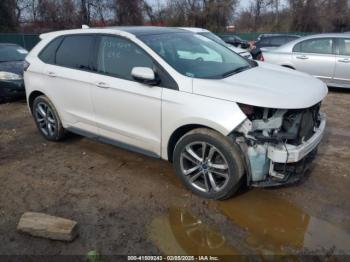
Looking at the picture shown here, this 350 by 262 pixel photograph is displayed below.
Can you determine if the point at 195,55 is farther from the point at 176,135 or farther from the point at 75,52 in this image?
the point at 75,52

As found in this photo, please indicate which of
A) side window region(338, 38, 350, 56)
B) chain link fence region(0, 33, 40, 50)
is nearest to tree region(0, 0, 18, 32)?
chain link fence region(0, 33, 40, 50)

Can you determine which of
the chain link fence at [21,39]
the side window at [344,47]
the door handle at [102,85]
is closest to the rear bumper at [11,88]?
the door handle at [102,85]

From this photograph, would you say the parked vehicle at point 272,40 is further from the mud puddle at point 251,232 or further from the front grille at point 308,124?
the mud puddle at point 251,232

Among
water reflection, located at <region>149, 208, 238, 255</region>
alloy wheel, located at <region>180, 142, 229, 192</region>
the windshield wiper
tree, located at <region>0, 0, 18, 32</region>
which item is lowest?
water reflection, located at <region>149, 208, 238, 255</region>

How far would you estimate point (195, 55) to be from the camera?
4.36 meters

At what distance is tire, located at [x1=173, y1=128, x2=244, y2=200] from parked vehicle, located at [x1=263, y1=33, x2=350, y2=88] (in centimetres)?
619

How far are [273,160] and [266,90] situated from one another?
27.5 inches

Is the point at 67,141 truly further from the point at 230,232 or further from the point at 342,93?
the point at 342,93

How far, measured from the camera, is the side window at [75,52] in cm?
470

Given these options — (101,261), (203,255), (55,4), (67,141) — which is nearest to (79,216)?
(101,261)

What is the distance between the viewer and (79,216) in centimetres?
361

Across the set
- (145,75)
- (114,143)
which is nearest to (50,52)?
(114,143)

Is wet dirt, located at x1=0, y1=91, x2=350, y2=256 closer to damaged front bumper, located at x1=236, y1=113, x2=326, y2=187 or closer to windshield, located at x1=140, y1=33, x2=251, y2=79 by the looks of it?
damaged front bumper, located at x1=236, y1=113, x2=326, y2=187

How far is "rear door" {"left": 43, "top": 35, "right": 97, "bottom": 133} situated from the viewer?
468cm
